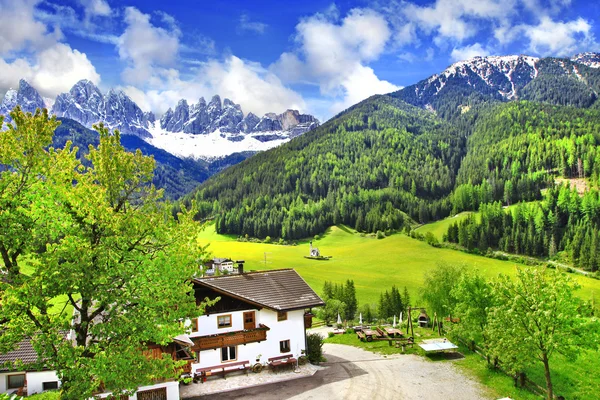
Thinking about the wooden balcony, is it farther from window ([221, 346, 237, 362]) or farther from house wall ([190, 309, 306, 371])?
window ([221, 346, 237, 362])

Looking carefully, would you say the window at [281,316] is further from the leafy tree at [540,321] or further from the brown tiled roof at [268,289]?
the leafy tree at [540,321]

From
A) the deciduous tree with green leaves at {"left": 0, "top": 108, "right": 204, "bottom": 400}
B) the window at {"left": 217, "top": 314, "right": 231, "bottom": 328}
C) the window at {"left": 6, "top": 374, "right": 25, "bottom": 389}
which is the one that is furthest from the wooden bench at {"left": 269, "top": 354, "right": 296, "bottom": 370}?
the window at {"left": 6, "top": 374, "right": 25, "bottom": 389}

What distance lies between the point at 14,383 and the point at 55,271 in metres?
24.9

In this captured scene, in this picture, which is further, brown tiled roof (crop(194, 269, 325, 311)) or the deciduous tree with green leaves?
brown tiled roof (crop(194, 269, 325, 311))

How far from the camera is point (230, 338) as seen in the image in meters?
34.3

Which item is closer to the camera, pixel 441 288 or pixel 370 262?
pixel 441 288

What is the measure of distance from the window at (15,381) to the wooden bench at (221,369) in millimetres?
13343

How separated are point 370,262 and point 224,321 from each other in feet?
292

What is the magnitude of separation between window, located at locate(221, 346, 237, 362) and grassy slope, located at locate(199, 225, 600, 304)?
159 ft

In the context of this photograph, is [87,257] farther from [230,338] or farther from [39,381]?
[39,381]

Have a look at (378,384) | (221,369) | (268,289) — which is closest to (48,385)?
(221,369)

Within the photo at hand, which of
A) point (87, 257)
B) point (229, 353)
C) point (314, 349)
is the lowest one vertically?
point (314, 349)

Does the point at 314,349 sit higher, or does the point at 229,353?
the point at 229,353

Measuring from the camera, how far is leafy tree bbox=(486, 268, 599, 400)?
Result: 82.7 ft
